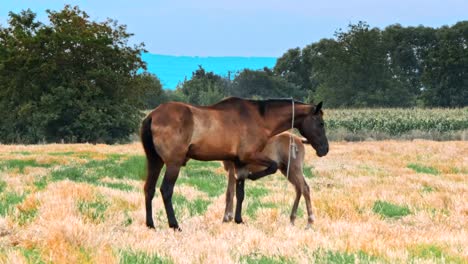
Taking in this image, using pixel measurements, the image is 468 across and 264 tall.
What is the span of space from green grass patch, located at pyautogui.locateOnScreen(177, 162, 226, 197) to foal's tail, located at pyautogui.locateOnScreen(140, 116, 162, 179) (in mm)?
4209

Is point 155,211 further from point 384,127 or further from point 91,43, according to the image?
point 384,127

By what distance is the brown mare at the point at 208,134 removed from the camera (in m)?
7.89

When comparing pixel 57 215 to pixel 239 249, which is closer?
pixel 239 249

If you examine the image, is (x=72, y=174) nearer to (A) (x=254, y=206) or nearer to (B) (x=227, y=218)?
(A) (x=254, y=206)

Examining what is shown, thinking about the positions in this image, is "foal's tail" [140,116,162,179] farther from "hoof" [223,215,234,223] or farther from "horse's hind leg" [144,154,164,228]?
"hoof" [223,215,234,223]

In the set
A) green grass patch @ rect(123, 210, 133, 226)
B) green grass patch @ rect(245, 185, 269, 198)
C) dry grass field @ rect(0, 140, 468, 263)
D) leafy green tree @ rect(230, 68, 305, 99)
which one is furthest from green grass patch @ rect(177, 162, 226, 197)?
leafy green tree @ rect(230, 68, 305, 99)

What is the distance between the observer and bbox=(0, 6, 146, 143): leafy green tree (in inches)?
1566

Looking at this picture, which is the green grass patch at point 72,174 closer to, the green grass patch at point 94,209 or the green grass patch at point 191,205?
the green grass patch at point 191,205

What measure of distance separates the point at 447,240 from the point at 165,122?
375cm

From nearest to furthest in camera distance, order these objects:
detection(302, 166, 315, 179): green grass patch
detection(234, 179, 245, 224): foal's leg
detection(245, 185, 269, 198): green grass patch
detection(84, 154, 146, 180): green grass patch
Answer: detection(234, 179, 245, 224): foal's leg
detection(245, 185, 269, 198): green grass patch
detection(84, 154, 146, 180): green grass patch
detection(302, 166, 315, 179): green grass patch

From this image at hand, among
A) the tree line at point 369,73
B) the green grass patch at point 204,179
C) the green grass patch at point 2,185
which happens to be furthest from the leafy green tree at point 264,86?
the green grass patch at point 2,185

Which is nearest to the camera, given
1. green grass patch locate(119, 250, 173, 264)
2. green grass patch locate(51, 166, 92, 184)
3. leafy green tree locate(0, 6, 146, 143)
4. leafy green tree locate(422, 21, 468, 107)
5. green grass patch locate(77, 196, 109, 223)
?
green grass patch locate(119, 250, 173, 264)

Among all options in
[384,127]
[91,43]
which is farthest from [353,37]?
[91,43]

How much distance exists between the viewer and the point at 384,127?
43594mm
